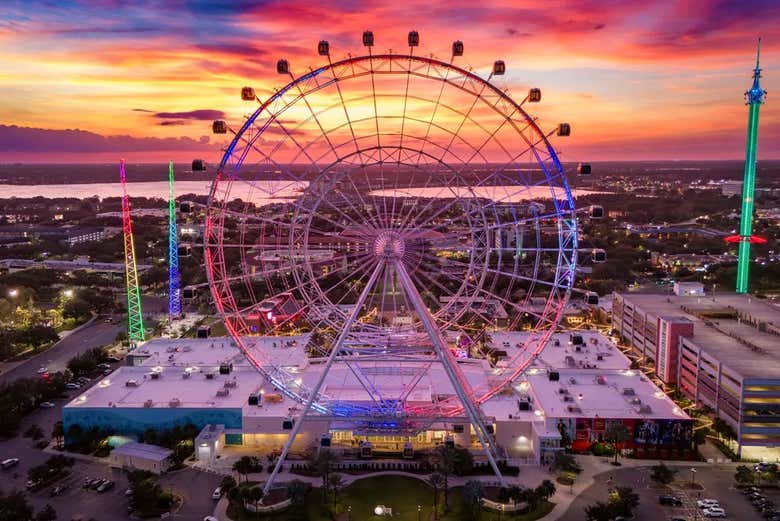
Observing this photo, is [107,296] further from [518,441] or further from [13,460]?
[518,441]

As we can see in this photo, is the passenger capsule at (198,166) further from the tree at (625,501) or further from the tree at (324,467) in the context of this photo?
the tree at (625,501)

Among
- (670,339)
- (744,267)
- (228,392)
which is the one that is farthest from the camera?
(744,267)

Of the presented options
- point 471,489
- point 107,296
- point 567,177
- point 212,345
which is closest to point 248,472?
point 471,489

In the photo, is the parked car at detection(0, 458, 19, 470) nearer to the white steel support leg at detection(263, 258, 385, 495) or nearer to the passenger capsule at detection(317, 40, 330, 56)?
the white steel support leg at detection(263, 258, 385, 495)

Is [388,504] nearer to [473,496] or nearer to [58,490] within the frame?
[473,496]

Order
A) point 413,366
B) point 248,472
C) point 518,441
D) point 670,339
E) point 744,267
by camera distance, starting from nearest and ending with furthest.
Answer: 1. point 248,472
2. point 518,441
3. point 413,366
4. point 670,339
5. point 744,267

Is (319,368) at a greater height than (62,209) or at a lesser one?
lesser
